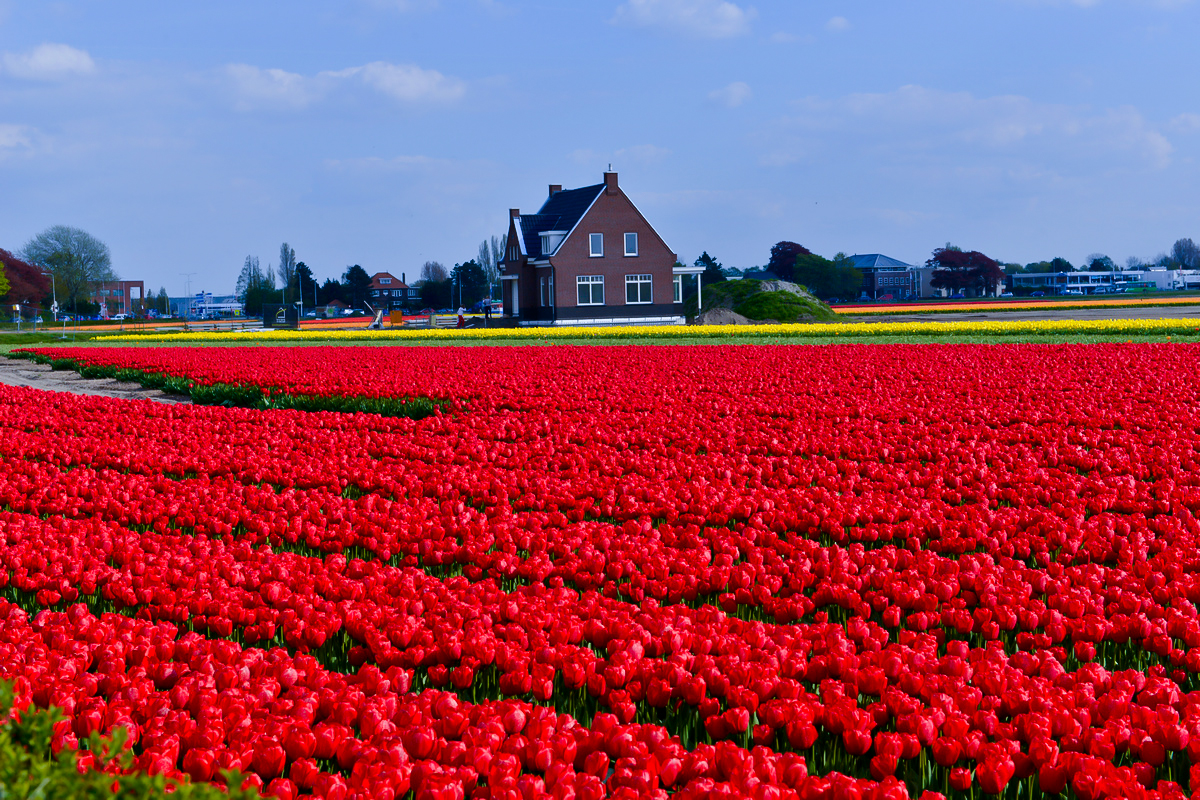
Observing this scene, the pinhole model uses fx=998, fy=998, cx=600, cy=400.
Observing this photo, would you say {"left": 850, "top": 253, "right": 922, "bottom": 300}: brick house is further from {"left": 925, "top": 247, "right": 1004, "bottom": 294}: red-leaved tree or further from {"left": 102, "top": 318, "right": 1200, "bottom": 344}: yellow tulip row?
{"left": 102, "top": 318, "right": 1200, "bottom": 344}: yellow tulip row

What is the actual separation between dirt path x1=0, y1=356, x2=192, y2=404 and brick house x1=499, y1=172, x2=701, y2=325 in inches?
1244

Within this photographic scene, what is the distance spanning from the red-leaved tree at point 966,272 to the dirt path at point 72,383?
112759 mm

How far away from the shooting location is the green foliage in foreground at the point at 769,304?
4816 centimetres

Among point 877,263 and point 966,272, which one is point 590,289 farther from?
point 877,263

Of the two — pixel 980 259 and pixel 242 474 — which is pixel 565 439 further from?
pixel 980 259

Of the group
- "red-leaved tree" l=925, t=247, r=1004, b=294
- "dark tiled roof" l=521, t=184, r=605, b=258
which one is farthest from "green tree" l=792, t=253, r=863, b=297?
"dark tiled roof" l=521, t=184, r=605, b=258

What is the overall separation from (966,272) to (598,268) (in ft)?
264

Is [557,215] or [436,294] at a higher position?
[557,215]

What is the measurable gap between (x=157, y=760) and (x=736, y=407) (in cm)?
940

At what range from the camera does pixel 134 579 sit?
485 cm

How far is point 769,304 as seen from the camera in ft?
162

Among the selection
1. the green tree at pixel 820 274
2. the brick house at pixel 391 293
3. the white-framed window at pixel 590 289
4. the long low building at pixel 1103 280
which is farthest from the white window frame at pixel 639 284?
the long low building at pixel 1103 280

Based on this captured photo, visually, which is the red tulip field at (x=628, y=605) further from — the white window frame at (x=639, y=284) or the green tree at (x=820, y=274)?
the green tree at (x=820, y=274)

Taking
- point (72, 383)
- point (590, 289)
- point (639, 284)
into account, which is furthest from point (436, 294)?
point (72, 383)
